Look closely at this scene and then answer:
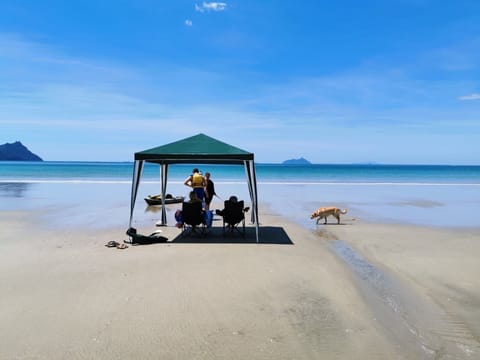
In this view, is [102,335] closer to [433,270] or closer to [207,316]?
[207,316]

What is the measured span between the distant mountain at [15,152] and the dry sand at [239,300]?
16467cm

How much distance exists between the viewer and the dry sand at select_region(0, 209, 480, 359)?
121 inches

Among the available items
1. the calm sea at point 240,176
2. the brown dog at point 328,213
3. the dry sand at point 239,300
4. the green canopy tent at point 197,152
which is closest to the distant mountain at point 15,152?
the calm sea at point 240,176

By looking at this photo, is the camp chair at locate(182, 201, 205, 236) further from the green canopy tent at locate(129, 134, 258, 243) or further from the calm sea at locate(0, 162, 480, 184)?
the calm sea at locate(0, 162, 480, 184)

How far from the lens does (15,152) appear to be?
151875 millimetres

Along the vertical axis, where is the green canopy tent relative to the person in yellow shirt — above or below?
above

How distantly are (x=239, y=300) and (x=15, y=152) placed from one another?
17244cm

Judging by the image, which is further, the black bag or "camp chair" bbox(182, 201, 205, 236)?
"camp chair" bbox(182, 201, 205, 236)

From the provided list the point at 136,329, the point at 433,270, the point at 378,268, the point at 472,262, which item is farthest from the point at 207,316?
the point at 472,262

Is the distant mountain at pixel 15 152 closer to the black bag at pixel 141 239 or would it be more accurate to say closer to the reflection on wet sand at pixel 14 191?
the reflection on wet sand at pixel 14 191

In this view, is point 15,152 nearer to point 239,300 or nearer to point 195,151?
point 195,151

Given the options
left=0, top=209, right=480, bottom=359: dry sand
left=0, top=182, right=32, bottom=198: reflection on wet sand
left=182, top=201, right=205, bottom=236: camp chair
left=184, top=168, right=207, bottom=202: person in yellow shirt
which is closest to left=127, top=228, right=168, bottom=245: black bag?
left=0, top=209, right=480, bottom=359: dry sand

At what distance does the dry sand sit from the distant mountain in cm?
16467

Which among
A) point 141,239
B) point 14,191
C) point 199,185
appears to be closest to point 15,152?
point 14,191
